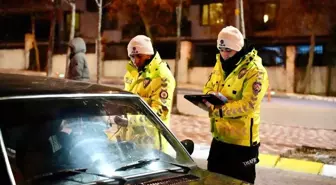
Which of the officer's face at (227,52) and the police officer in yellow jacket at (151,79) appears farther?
the police officer in yellow jacket at (151,79)

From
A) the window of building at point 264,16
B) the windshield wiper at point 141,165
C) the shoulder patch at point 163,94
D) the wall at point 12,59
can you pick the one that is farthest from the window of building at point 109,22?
the windshield wiper at point 141,165

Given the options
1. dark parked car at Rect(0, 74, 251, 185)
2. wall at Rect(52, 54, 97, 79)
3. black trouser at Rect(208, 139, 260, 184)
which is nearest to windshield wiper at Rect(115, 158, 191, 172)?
dark parked car at Rect(0, 74, 251, 185)

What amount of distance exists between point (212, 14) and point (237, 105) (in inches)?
1308

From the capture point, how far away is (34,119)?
294 centimetres

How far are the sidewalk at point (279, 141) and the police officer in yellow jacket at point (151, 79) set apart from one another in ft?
13.1

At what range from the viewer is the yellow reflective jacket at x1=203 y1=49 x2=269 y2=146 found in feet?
13.7

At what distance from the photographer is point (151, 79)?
15.4 feet

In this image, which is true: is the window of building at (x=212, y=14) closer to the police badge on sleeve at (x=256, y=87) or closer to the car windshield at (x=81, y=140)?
the police badge on sleeve at (x=256, y=87)

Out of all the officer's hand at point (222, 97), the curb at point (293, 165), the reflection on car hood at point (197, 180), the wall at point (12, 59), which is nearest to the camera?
the reflection on car hood at point (197, 180)

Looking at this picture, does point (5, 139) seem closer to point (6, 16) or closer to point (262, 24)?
point (262, 24)

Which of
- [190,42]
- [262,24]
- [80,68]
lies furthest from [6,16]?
[80,68]

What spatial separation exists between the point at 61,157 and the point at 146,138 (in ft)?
2.52

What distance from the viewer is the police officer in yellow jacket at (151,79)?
15.2 feet

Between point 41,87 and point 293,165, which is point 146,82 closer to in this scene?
point 41,87
